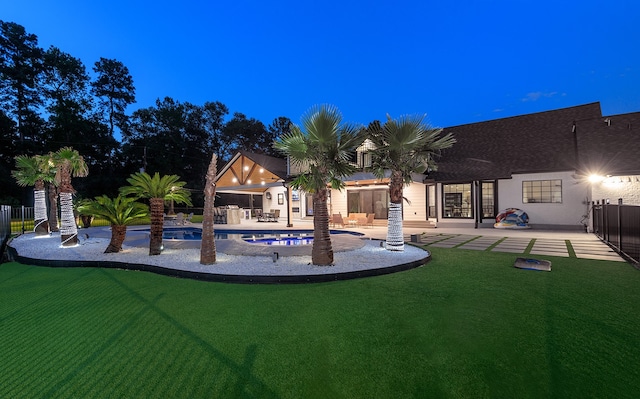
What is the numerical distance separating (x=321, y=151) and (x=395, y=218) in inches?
144

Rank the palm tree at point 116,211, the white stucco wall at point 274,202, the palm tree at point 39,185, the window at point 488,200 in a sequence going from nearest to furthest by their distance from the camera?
the palm tree at point 116,211, the palm tree at point 39,185, the window at point 488,200, the white stucco wall at point 274,202

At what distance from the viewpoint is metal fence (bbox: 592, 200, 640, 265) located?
316 inches

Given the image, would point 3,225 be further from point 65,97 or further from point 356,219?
point 65,97

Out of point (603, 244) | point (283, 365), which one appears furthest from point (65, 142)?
point (603, 244)

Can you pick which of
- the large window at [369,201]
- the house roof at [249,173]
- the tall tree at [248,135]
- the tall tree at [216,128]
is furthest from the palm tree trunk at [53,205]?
the tall tree at [248,135]

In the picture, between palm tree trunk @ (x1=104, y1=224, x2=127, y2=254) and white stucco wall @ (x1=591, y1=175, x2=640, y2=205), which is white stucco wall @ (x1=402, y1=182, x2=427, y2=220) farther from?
palm tree trunk @ (x1=104, y1=224, x2=127, y2=254)

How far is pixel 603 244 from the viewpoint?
35.3 feet

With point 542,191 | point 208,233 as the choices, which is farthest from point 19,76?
point 542,191

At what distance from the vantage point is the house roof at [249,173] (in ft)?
79.4

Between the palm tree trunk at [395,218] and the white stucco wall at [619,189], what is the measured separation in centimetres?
1127

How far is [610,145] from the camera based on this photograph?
15.2m

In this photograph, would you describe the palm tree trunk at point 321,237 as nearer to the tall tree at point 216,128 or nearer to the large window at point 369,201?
the large window at point 369,201

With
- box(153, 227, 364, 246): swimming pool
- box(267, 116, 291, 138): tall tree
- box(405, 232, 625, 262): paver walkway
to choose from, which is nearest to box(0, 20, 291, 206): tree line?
box(153, 227, 364, 246): swimming pool

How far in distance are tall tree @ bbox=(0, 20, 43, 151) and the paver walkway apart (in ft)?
146
